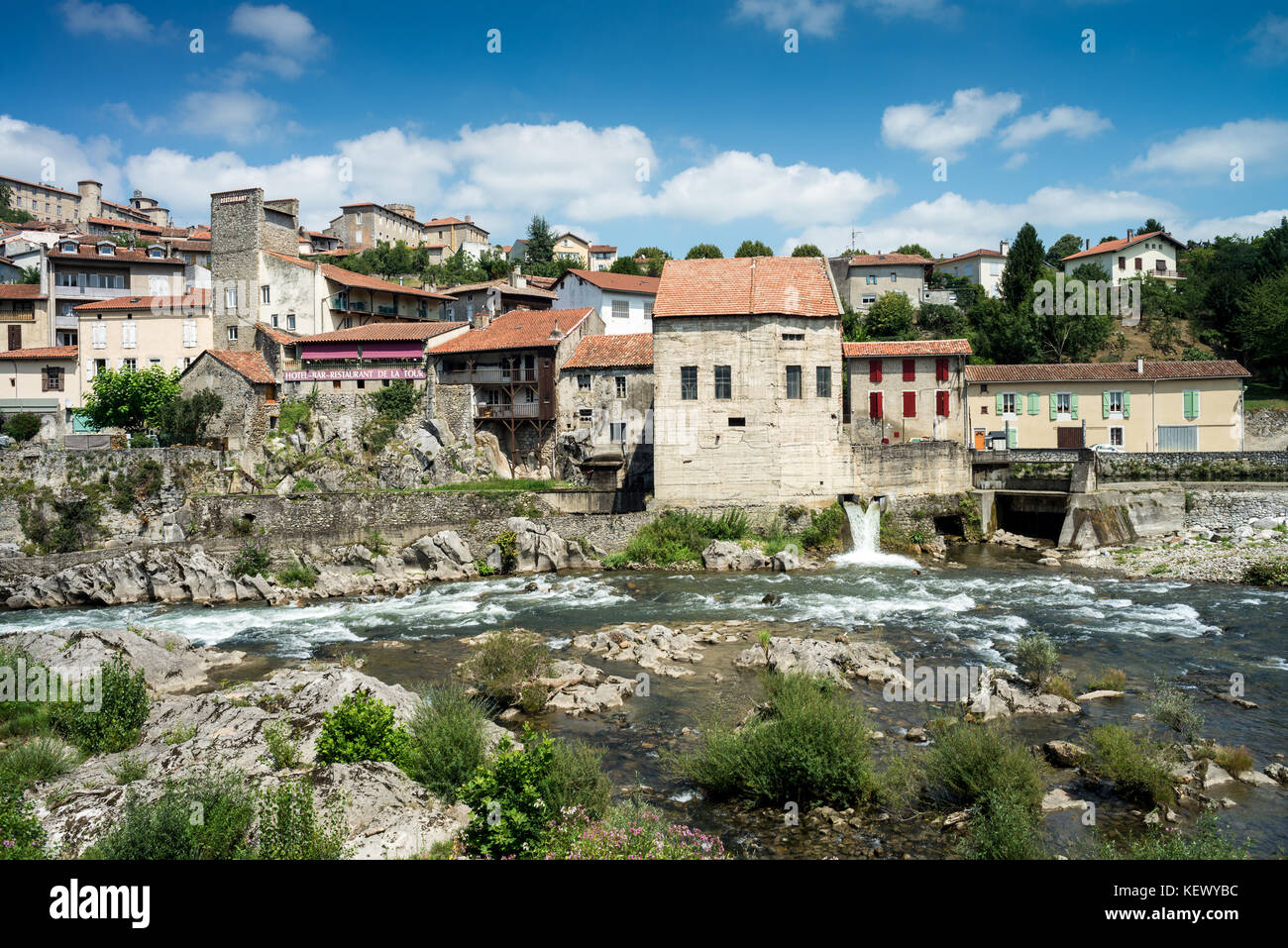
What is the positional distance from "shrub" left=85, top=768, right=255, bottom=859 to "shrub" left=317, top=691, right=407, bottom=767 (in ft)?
5.11

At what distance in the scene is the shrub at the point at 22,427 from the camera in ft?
125

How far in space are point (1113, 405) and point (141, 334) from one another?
5038cm

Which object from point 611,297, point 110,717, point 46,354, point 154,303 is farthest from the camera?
point 611,297

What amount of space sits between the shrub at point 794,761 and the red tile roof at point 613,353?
28.1 metres

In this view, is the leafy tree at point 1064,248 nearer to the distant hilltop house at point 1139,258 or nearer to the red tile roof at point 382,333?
the distant hilltop house at point 1139,258

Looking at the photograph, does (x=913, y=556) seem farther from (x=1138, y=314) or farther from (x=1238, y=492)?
(x=1138, y=314)

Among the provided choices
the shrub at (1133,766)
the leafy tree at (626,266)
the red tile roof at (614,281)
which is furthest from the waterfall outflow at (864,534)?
the leafy tree at (626,266)

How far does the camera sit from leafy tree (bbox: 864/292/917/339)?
5156cm

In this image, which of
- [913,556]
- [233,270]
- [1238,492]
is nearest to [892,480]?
[913,556]

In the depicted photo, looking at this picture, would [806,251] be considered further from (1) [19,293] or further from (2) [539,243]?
(1) [19,293]

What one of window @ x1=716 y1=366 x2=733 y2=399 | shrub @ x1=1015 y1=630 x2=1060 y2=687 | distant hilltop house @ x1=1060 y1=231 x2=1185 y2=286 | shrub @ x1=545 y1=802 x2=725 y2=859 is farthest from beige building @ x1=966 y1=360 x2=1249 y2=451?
shrub @ x1=545 y1=802 x2=725 y2=859

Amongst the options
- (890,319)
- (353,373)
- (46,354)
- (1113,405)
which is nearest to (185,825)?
(353,373)

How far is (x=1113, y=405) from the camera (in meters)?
37.2

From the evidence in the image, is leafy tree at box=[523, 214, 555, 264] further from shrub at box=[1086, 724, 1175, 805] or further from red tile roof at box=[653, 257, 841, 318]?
shrub at box=[1086, 724, 1175, 805]
